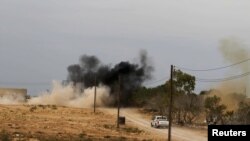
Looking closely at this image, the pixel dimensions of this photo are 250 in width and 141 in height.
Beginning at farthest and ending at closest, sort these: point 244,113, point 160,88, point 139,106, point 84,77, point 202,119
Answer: point 84,77 → point 139,106 → point 160,88 → point 202,119 → point 244,113

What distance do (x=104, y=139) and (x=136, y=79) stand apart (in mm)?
84586

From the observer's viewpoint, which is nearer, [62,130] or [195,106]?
[62,130]

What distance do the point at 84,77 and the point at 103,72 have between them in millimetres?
8667

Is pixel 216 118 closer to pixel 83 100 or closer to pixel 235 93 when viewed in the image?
pixel 235 93

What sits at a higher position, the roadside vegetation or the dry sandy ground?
the roadside vegetation

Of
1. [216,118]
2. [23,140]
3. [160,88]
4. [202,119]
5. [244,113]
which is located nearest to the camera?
[23,140]

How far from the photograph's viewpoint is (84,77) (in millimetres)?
136750

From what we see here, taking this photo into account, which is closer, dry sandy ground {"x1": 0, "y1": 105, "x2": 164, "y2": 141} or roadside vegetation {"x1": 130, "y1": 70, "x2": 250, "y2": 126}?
dry sandy ground {"x1": 0, "y1": 105, "x2": 164, "y2": 141}

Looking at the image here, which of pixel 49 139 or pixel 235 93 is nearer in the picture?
pixel 49 139

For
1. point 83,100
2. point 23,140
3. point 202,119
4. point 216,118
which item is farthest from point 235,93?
point 23,140

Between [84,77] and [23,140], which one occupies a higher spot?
[84,77]

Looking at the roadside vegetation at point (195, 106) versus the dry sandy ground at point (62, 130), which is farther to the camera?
the roadside vegetation at point (195, 106)

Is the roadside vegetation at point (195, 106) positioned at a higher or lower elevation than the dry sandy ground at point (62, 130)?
higher

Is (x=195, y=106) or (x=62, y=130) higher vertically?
(x=195, y=106)
